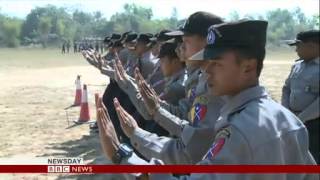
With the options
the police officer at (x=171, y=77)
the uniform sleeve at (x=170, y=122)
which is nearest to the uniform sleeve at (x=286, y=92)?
the police officer at (x=171, y=77)

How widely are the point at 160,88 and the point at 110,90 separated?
0.84 meters

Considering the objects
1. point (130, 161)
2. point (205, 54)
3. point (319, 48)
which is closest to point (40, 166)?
point (130, 161)

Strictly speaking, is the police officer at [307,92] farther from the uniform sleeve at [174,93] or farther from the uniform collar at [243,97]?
the uniform collar at [243,97]

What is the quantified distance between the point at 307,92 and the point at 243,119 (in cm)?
294

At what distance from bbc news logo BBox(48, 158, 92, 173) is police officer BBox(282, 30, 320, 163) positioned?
8.27 ft

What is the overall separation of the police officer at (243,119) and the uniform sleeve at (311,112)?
8.18ft

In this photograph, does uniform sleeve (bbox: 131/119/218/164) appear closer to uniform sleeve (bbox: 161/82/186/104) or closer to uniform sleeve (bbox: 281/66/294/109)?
uniform sleeve (bbox: 161/82/186/104)

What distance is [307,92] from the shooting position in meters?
4.32

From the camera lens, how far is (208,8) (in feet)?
6.66

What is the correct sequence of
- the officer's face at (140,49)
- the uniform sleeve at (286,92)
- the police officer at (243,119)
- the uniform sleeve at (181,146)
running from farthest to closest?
1. the officer's face at (140,49)
2. the uniform sleeve at (286,92)
3. the uniform sleeve at (181,146)
4. the police officer at (243,119)

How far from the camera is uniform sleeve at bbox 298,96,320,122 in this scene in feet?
13.8

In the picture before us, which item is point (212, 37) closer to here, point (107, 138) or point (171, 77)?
point (107, 138)

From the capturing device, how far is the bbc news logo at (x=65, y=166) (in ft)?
6.44

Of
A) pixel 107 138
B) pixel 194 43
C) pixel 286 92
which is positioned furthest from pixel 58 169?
pixel 286 92
